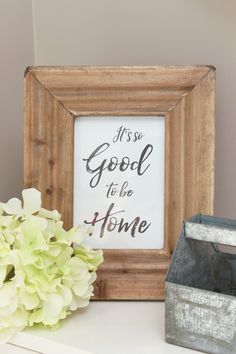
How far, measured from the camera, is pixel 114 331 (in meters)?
0.84

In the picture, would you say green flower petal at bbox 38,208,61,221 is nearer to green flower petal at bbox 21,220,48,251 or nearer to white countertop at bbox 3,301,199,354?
green flower petal at bbox 21,220,48,251

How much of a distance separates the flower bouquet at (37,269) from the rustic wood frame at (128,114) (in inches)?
3.0

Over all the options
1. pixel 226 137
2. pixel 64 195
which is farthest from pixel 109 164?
pixel 226 137

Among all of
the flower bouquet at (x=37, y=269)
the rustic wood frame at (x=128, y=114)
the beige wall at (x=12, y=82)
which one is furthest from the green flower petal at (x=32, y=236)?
the beige wall at (x=12, y=82)

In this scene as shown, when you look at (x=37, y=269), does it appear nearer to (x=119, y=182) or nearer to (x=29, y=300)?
(x=29, y=300)

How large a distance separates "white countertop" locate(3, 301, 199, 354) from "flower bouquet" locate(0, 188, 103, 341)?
0.02 metres

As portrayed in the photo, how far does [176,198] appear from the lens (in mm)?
944

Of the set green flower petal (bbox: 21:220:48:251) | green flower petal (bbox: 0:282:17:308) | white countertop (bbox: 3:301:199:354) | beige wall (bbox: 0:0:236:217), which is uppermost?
beige wall (bbox: 0:0:236:217)

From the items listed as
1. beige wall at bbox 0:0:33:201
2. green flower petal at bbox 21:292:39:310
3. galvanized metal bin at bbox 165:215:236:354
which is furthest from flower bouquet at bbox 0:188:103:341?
beige wall at bbox 0:0:33:201

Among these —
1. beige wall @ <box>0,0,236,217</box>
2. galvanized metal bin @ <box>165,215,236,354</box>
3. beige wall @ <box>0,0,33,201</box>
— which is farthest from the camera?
beige wall @ <box>0,0,33,201</box>

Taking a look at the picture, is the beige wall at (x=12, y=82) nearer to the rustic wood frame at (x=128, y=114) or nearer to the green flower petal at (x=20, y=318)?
the rustic wood frame at (x=128, y=114)

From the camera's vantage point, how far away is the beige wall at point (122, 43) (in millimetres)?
1065

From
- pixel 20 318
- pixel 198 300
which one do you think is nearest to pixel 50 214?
pixel 20 318

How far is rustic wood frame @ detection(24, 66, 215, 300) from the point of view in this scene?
3.05ft
